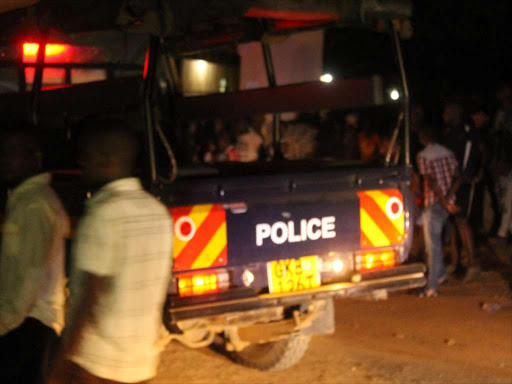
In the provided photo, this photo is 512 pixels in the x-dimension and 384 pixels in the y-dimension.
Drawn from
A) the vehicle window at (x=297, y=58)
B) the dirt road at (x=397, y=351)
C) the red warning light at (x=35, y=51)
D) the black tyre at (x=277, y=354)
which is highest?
the vehicle window at (x=297, y=58)

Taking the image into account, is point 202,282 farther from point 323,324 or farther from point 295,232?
point 323,324

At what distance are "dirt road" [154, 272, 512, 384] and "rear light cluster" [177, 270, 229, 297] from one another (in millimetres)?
1053

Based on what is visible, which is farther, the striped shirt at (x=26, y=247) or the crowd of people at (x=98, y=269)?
the striped shirt at (x=26, y=247)

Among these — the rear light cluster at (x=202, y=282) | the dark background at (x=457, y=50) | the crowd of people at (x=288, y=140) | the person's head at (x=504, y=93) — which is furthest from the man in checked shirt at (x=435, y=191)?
the dark background at (x=457, y=50)

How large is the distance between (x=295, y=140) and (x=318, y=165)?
3.86 m

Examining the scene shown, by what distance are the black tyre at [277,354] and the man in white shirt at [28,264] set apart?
88.9 inches

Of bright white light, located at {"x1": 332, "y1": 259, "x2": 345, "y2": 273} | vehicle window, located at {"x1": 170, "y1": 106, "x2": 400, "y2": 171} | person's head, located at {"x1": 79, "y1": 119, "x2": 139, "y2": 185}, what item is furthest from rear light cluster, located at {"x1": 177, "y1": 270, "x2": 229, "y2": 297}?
vehicle window, located at {"x1": 170, "y1": 106, "x2": 400, "y2": 171}

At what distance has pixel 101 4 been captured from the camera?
3.99 metres

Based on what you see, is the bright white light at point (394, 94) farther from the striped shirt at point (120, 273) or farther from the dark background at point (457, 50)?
the dark background at point (457, 50)

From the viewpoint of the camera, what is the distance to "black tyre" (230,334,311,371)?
5.05 m

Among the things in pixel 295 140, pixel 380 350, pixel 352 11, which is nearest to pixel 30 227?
pixel 352 11

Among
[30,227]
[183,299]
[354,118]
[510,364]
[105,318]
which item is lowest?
[510,364]

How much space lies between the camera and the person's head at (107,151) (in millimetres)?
2674

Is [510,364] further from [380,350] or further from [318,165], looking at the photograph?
[318,165]
